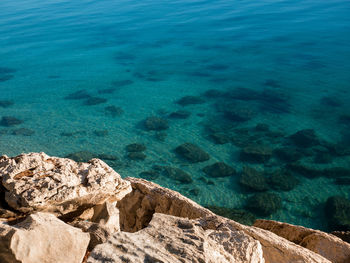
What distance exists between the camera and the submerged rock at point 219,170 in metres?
14.0

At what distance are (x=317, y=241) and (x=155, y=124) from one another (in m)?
13.5

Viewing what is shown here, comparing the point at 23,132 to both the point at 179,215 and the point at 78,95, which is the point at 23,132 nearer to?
the point at 78,95

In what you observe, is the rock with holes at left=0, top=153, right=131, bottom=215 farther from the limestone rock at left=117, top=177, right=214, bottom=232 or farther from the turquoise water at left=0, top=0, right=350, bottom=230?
the turquoise water at left=0, top=0, right=350, bottom=230

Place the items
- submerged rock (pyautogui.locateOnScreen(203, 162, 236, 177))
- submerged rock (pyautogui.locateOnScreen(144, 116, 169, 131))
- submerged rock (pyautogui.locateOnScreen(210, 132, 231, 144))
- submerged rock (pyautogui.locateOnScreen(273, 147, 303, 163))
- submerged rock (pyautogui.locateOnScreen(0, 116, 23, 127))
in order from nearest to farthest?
submerged rock (pyautogui.locateOnScreen(203, 162, 236, 177))
submerged rock (pyautogui.locateOnScreen(273, 147, 303, 163))
submerged rock (pyautogui.locateOnScreen(210, 132, 231, 144))
submerged rock (pyautogui.locateOnScreen(144, 116, 169, 131))
submerged rock (pyautogui.locateOnScreen(0, 116, 23, 127))

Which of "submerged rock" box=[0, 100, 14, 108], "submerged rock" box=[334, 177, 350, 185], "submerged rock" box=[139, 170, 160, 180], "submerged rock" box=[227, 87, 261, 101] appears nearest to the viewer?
"submerged rock" box=[334, 177, 350, 185]

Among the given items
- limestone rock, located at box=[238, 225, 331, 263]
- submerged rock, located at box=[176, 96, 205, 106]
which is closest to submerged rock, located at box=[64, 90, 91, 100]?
submerged rock, located at box=[176, 96, 205, 106]

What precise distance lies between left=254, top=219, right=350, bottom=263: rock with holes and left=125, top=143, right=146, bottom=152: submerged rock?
10.2m

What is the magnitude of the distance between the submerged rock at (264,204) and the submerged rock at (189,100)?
986 centimetres

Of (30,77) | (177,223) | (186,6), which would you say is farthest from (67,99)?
(186,6)

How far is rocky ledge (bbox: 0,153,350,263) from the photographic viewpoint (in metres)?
3.91

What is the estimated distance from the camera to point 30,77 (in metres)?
27.5

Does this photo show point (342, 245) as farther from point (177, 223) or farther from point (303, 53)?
point (303, 53)

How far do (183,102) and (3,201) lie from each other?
16.9m

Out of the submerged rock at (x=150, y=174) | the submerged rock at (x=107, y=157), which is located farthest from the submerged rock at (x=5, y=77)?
the submerged rock at (x=150, y=174)
